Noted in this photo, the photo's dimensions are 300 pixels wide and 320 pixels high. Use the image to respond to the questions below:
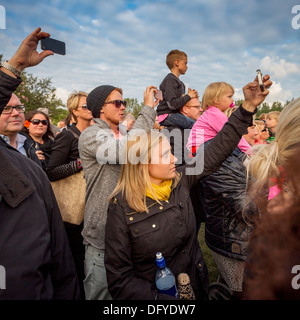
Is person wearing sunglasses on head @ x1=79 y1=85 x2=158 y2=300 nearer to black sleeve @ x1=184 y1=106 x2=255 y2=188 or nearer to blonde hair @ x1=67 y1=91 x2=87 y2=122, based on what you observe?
black sleeve @ x1=184 y1=106 x2=255 y2=188

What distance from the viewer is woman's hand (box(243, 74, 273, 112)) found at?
173 cm

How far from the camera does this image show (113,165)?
212cm

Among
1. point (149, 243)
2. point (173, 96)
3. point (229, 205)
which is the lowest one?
point (149, 243)

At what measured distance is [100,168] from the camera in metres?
2.12

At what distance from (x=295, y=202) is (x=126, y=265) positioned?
140 centimetres

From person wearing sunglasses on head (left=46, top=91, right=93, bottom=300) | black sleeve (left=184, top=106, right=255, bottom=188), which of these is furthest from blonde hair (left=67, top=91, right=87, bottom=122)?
black sleeve (left=184, top=106, right=255, bottom=188)

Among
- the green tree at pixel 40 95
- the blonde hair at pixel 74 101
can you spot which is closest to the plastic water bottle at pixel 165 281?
the blonde hair at pixel 74 101

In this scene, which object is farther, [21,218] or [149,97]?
[149,97]

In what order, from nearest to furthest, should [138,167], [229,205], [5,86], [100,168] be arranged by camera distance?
[5,86], [138,167], [100,168], [229,205]

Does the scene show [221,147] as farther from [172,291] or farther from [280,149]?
[172,291]

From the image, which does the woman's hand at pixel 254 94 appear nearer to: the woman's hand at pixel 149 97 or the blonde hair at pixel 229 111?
the woman's hand at pixel 149 97

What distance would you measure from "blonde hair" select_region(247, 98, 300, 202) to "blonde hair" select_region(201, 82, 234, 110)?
1432 millimetres

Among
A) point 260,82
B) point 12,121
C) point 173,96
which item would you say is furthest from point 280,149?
point 173,96

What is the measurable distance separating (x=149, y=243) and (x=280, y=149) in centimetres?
106
